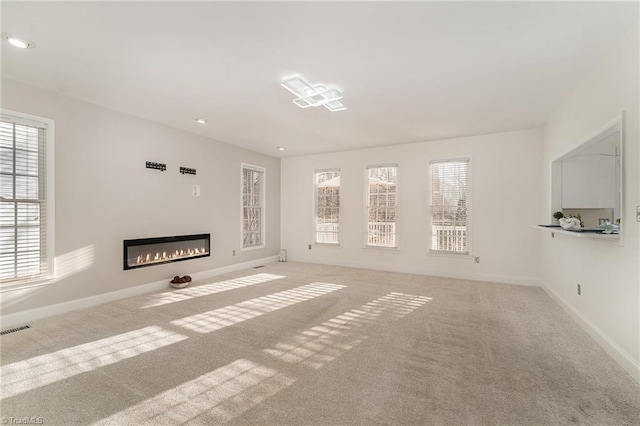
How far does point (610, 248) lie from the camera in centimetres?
259

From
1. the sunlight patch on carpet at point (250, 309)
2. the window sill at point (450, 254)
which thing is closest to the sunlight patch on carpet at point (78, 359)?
the sunlight patch on carpet at point (250, 309)

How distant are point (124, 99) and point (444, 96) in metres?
4.08

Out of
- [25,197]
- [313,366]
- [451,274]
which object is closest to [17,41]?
[25,197]

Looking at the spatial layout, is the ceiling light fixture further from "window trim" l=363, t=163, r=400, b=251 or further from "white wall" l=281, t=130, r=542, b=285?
"white wall" l=281, t=130, r=542, b=285

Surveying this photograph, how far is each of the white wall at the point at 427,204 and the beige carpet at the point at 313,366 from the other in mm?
1409

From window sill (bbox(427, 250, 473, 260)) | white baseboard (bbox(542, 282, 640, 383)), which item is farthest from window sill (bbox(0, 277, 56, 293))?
window sill (bbox(427, 250, 473, 260))

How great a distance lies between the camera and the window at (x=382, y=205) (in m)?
6.22

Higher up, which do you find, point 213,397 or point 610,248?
point 610,248

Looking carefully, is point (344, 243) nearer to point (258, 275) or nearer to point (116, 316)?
point (258, 275)

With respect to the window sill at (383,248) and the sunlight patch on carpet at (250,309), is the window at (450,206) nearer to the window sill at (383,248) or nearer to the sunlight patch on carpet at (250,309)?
the window sill at (383,248)

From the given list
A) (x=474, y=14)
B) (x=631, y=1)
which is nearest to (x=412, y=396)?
(x=474, y=14)

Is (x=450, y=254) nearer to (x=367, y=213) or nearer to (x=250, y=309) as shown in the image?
(x=367, y=213)

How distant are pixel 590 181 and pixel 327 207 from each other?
15.5ft

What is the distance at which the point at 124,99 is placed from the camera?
371 cm
